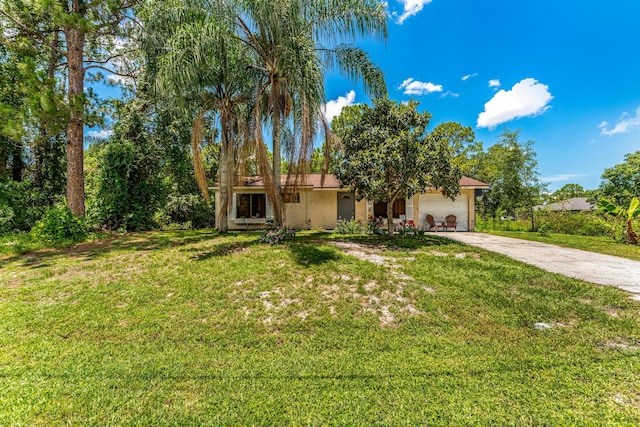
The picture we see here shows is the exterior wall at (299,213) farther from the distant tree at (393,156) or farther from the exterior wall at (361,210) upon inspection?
the distant tree at (393,156)

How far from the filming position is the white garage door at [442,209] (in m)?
14.1

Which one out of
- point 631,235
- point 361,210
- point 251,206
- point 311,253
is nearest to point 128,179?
point 251,206

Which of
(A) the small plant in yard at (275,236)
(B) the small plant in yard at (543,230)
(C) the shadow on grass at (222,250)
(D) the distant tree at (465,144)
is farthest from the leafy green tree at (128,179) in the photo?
(D) the distant tree at (465,144)

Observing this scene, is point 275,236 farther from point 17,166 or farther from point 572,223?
point 572,223

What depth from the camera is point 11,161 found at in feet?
41.4

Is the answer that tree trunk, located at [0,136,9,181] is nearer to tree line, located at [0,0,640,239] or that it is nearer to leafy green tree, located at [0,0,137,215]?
tree line, located at [0,0,640,239]

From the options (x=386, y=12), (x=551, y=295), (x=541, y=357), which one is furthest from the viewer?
(x=386, y=12)

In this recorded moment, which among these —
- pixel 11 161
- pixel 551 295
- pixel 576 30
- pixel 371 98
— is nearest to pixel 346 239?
pixel 371 98

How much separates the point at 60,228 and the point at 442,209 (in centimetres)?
1716

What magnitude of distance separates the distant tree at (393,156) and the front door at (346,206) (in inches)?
213

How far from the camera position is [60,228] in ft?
31.1

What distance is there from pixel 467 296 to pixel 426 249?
3392 millimetres

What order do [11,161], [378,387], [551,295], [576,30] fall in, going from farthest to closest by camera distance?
1. [11,161]
2. [576,30]
3. [551,295]
4. [378,387]

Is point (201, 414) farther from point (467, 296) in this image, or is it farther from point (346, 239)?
point (346, 239)
